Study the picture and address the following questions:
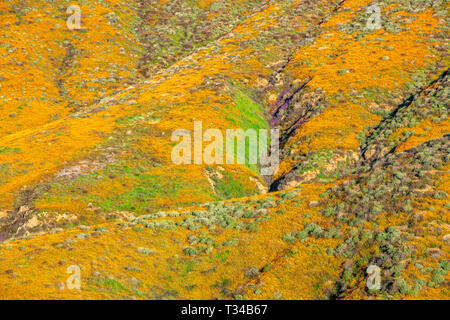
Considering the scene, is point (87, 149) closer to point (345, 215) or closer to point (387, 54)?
point (345, 215)

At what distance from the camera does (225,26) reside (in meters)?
108

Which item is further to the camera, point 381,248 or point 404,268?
point 381,248

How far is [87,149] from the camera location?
155 ft

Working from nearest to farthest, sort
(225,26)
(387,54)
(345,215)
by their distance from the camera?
(345,215) < (387,54) < (225,26)

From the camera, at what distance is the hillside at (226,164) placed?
2061 centimetres

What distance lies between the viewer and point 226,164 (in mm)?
47375

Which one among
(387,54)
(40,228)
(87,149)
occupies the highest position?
(387,54)

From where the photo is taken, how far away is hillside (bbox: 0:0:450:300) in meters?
20.6
